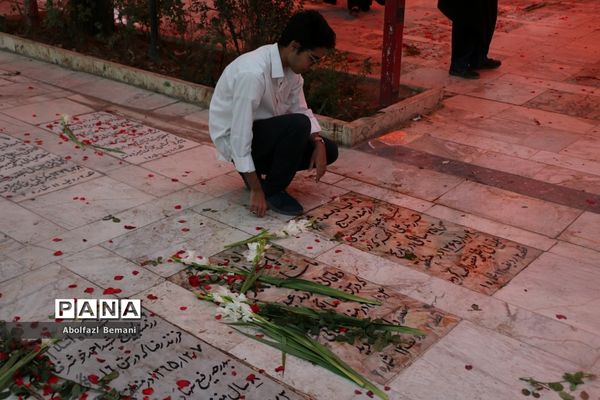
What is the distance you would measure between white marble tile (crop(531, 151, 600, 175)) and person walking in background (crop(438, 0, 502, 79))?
6.92 ft

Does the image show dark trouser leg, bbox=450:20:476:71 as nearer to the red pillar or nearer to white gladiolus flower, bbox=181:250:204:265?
the red pillar

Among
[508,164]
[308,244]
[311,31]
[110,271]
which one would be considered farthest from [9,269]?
[508,164]

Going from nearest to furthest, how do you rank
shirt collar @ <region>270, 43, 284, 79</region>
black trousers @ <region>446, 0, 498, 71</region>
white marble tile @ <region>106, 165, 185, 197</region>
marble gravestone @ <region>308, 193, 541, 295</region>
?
marble gravestone @ <region>308, 193, 541, 295</region>
shirt collar @ <region>270, 43, 284, 79</region>
white marble tile @ <region>106, 165, 185, 197</region>
black trousers @ <region>446, 0, 498, 71</region>

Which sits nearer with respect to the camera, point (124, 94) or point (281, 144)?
point (281, 144)

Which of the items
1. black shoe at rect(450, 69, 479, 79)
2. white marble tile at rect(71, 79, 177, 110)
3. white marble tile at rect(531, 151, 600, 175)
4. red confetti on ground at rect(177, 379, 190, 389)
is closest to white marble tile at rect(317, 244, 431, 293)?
red confetti on ground at rect(177, 379, 190, 389)

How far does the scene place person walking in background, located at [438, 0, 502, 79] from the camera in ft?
23.7

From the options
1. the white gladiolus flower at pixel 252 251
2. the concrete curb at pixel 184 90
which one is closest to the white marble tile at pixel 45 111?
the concrete curb at pixel 184 90

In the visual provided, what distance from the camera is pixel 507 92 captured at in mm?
7031

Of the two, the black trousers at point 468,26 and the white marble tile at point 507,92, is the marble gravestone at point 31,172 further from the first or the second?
the black trousers at point 468,26

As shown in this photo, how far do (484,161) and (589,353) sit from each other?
7.84ft

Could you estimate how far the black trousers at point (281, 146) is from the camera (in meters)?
4.34

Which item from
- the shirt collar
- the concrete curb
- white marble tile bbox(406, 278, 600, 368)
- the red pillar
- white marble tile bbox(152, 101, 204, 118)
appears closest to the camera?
white marble tile bbox(406, 278, 600, 368)

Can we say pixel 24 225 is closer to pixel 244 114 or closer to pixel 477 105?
pixel 244 114

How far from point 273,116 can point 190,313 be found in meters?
1.44
